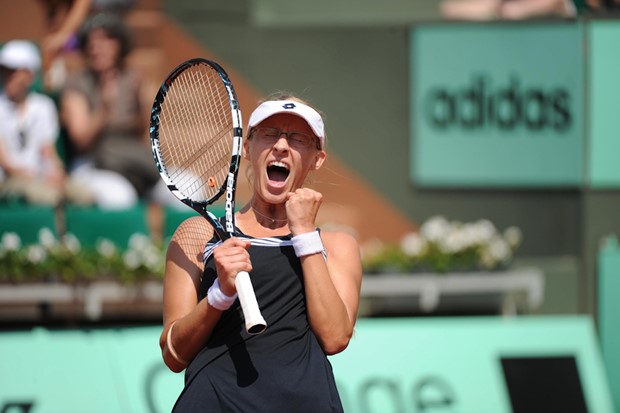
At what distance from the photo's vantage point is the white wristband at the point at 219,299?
2437mm

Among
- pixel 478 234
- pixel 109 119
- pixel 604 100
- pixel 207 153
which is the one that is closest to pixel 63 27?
pixel 109 119

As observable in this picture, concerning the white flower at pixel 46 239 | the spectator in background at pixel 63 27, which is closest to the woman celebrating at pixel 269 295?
the white flower at pixel 46 239

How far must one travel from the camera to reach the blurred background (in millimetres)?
7895

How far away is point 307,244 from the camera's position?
252 cm

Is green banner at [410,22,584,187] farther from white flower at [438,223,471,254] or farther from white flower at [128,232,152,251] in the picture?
white flower at [128,232,152,251]

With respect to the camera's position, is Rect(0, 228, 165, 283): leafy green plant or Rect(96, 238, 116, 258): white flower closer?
Rect(0, 228, 165, 283): leafy green plant

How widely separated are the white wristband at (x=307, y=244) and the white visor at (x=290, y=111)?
0.89 ft

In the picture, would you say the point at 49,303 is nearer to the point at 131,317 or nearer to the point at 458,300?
the point at 131,317

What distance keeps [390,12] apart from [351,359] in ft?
13.4

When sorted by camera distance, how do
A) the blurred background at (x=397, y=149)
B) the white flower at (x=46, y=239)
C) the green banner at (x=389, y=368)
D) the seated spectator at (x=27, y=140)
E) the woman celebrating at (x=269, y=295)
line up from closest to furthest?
1. the woman celebrating at (x=269, y=295)
2. the green banner at (x=389, y=368)
3. the white flower at (x=46, y=239)
4. the blurred background at (x=397, y=149)
5. the seated spectator at (x=27, y=140)

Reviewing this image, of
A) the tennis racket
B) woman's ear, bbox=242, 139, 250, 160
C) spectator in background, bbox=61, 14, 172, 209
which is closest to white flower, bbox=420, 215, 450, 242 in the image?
spectator in background, bbox=61, 14, 172, 209

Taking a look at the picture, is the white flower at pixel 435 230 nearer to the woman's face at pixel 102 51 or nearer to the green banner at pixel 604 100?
the green banner at pixel 604 100

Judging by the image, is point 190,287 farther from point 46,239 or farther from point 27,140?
point 27,140

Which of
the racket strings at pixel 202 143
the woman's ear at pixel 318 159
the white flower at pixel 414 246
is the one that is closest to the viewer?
the woman's ear at pixel 318 159
